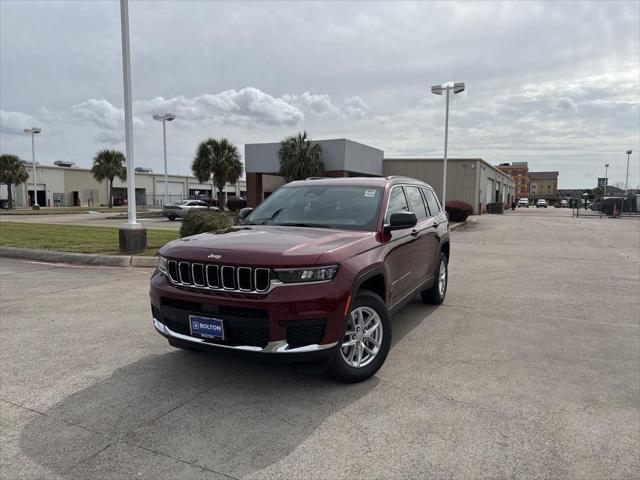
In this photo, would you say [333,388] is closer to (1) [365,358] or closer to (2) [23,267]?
(1) [365,358]

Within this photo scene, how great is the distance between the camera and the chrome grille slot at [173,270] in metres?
3.84

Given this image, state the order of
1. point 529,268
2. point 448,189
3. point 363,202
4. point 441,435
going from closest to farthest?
point 441,435
point 363,202
point 529,268
point 448,189

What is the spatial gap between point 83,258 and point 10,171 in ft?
154

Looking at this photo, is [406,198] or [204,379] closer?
[204,379]

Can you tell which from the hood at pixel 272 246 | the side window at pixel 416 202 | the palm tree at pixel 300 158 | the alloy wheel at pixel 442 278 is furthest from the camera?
the palm tree at pixel 300 158

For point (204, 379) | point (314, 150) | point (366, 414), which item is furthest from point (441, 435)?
point (314, 150)

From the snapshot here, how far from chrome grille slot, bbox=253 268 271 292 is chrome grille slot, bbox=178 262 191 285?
0.64 meters

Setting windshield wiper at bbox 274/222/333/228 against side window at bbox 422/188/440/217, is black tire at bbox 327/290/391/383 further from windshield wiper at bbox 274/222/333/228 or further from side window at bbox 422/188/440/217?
side window at bbox 422/188/440/217

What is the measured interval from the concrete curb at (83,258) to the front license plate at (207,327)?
6698 mm

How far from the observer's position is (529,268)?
10.6 metres

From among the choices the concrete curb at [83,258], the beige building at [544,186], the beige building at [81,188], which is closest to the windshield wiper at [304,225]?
the concrete curb at [83,258]

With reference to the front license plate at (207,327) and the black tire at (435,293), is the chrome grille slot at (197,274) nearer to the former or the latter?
the front license plate at (207,327)

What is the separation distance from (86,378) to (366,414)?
2.43 metres

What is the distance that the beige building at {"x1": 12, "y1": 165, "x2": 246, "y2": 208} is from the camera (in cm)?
5903
